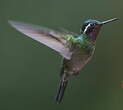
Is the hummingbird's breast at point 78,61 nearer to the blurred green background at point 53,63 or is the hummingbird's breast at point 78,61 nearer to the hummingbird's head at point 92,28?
the hummingbird's head at point 92,28

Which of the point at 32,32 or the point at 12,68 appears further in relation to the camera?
the point at 12,68

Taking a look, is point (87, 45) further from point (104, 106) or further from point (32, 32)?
point (104, 106)

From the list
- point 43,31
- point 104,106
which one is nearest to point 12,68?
point 104,106

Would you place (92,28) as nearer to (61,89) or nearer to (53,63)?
(61,89)

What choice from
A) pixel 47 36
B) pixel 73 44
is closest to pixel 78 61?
pixel 73 44

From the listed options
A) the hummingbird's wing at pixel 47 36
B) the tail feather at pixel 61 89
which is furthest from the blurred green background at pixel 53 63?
the hummingbird's wing at pixel 47 36

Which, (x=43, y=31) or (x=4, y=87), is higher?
(x=43, y=31)
